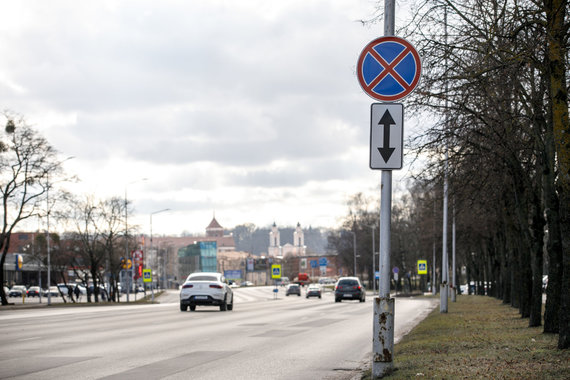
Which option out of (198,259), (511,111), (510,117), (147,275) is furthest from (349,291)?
(198,259)

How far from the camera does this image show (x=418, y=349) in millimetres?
14164

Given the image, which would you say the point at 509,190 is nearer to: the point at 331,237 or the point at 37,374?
the point at 37,374

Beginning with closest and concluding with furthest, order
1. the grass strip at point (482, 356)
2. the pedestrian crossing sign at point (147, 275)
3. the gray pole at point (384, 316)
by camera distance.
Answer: the gray pole at point (384, 316) → the grass strip at point (482, 356) → the pedestrian crossing sign at point (147, 275)

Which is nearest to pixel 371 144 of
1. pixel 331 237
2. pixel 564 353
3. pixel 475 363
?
pixel 475 363

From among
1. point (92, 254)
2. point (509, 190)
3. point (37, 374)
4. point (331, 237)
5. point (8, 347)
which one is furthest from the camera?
point (331, 237)

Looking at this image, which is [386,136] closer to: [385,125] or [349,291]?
[385,125]

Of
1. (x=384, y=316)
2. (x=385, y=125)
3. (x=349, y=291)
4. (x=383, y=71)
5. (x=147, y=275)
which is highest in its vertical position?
(x=383, y=71)

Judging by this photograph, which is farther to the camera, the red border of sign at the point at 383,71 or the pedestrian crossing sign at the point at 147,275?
the pedestrian crossing sign at the point at 147,275

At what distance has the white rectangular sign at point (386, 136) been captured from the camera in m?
9.88

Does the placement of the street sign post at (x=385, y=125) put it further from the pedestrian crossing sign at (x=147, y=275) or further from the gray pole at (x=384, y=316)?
the pedestrian crossing sign at (x=147, y=275)

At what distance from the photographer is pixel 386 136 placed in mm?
9953

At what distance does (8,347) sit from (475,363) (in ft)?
29.3

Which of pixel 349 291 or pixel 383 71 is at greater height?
pixel 383 71

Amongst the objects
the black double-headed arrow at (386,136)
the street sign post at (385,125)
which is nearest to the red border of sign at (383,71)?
the street sign post at (385,125)
